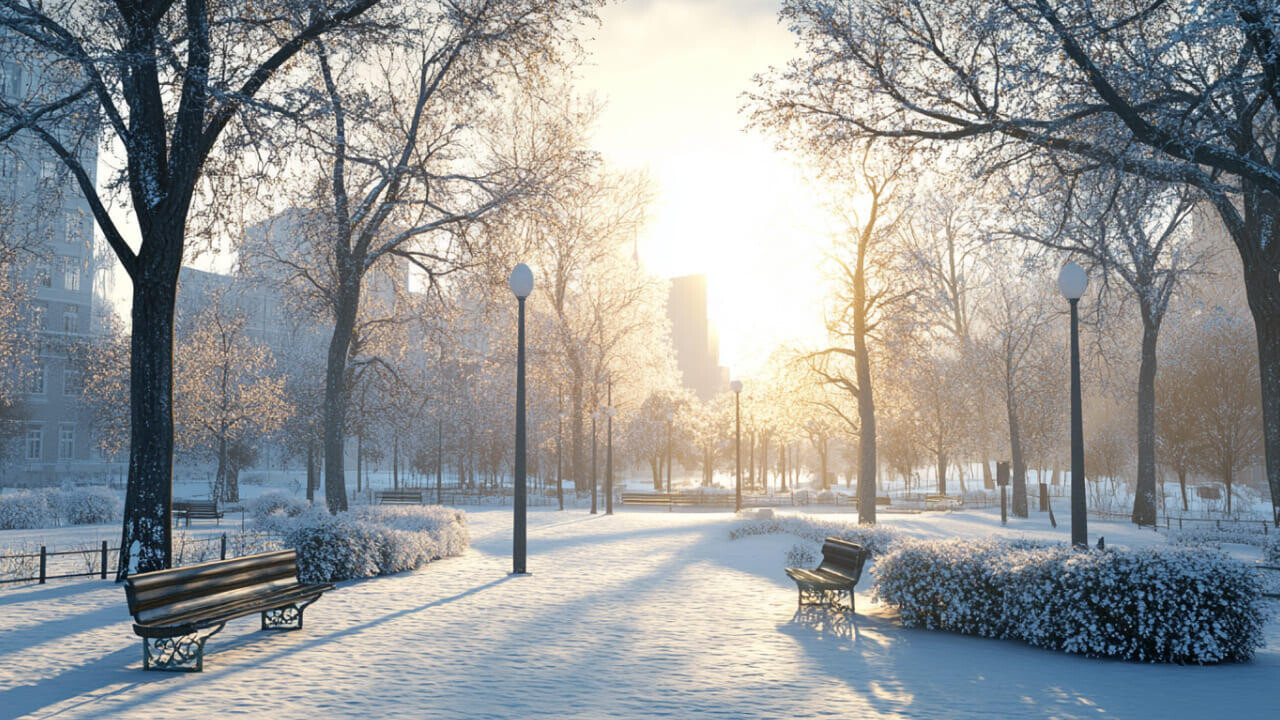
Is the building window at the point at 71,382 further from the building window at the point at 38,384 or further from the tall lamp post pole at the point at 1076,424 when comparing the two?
the tall lamp post pole at the point at 1076,424

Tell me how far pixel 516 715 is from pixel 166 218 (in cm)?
956

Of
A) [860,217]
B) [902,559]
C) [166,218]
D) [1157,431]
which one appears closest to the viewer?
[902,559]

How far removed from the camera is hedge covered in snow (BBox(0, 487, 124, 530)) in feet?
81.6

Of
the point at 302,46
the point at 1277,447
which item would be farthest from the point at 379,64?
the point at 1277,447

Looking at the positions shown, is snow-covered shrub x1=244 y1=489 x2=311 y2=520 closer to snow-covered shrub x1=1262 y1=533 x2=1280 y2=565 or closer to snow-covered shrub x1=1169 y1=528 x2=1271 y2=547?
snow-covered shrub x1=1169 y1=528 x2=1271 y2=547

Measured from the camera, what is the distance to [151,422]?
1190 centimetres

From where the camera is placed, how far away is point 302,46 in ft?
41.5

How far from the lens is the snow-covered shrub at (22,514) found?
81.3 feet

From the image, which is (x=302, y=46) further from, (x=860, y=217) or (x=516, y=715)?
(x=860, y=217)

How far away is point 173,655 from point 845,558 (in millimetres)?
7795

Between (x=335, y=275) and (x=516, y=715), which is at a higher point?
(x=335, y=275)

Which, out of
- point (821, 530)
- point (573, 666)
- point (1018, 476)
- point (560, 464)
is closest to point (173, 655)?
point (573, 666)

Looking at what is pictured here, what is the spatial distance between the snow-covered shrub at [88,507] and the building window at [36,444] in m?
40.1

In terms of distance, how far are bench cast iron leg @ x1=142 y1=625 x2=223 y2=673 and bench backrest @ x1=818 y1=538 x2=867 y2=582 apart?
23.9 feet
